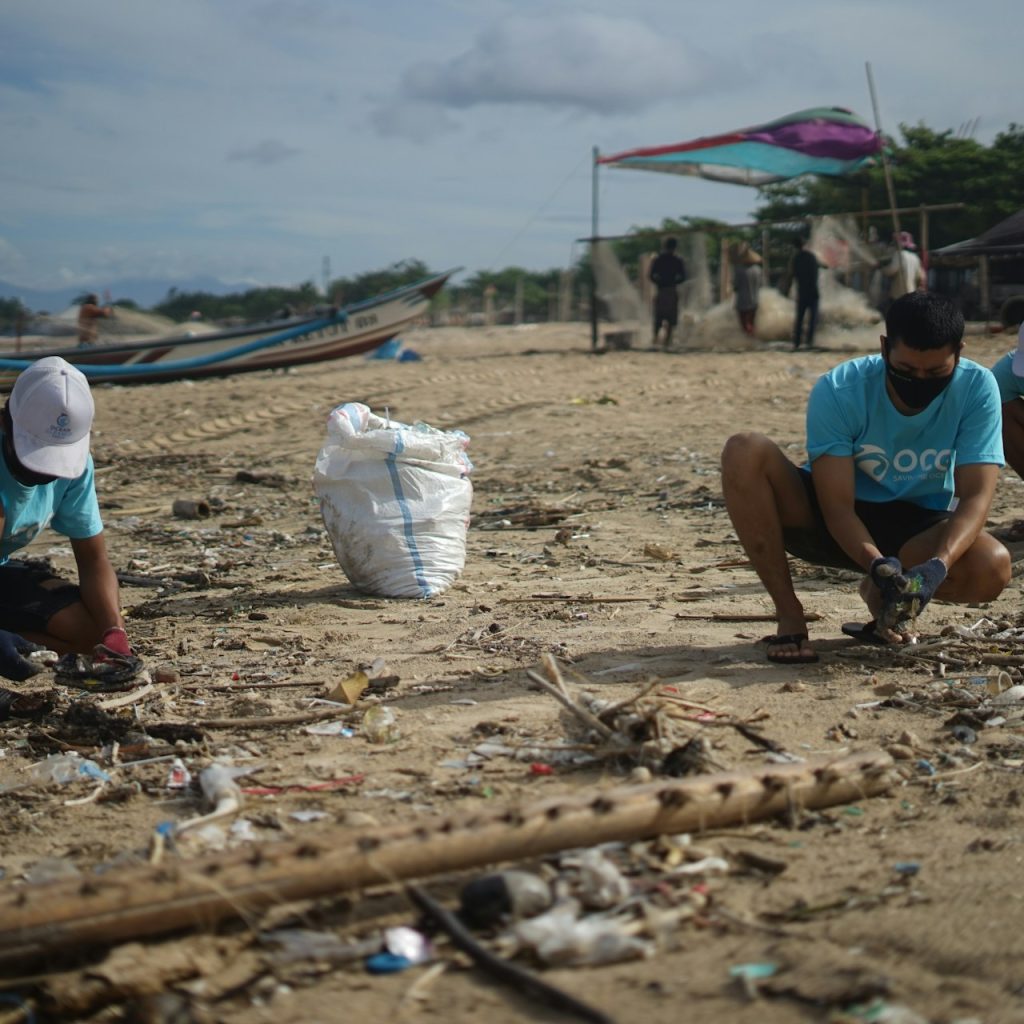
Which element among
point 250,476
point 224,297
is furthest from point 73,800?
point 224,297

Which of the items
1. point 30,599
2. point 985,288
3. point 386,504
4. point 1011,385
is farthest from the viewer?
point 985,288

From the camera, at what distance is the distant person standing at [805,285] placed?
14.7 m

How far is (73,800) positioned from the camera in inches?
108

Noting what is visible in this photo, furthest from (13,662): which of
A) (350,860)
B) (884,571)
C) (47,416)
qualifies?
(884,571)

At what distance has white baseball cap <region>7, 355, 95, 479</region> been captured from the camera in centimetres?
326

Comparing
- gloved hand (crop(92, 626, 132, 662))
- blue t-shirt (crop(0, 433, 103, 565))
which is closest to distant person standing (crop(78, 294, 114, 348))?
blue t-shirt (crop(0, 433, 103, 565))

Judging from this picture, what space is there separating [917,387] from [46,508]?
2587 mm

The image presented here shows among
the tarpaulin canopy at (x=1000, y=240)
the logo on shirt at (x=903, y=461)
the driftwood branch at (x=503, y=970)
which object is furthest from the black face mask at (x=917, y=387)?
the tarpaulin canopy at (x=1000, y=240)

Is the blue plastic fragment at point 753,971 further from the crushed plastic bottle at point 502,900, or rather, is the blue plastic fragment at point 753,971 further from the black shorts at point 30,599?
the black shorts at point 30,599

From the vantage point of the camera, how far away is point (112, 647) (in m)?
3.64

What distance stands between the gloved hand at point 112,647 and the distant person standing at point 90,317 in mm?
14500

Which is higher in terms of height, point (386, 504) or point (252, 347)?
point (252, 347)

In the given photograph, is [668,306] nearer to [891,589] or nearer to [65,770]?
[891,589]

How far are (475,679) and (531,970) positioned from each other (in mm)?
1675
